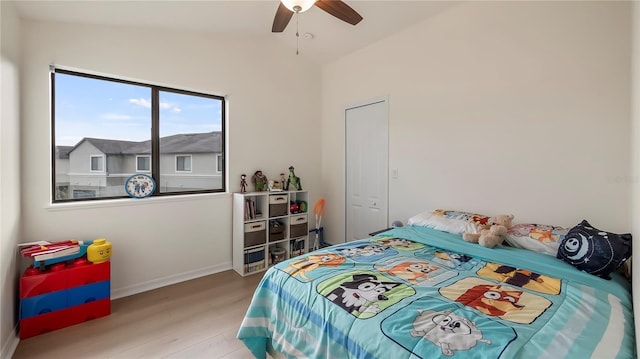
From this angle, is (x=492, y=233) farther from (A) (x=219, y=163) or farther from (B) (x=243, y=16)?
(B) (x=243, y=16)

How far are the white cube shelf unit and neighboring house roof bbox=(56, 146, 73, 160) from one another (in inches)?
60.5

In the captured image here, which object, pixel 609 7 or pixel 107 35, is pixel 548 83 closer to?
pixel 609 7

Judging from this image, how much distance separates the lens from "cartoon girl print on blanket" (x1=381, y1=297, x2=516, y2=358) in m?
0.92

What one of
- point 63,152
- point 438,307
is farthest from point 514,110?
point 63,152

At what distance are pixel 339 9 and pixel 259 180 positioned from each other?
206 centimetres

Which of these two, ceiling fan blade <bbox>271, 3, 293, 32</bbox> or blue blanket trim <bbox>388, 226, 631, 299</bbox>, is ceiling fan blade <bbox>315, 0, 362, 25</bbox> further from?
blue blanket trim <bbox>388, 226, 631, 299</bbox>

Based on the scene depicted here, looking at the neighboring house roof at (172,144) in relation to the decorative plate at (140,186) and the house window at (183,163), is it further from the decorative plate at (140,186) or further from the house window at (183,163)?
the decorative plate at (140,186)

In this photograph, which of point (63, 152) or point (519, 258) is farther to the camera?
point (63, 152)

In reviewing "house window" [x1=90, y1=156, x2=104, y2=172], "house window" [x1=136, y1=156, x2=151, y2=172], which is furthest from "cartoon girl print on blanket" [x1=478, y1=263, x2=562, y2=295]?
"house window" [x1=90, y1=156, x2=104, y2=172]

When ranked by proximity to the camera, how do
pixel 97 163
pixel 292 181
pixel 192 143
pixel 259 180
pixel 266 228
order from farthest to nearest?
1. pixel 292 181
2. pixel 259 180
3. pixel 266 228
4. pixel 192 143
5. pixel 97 163

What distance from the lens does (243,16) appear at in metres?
2.78

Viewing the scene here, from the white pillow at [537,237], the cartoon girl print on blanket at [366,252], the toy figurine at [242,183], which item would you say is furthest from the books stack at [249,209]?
the white pillow at [537,237]

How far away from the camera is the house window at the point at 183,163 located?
3027mm

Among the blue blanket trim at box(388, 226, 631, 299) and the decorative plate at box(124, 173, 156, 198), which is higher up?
the decorative plate at box(124, 173, 156, 198)
